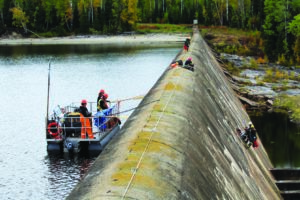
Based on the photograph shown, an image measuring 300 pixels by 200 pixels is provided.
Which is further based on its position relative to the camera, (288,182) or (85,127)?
(85,127)

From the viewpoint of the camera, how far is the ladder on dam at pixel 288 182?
2133 cm

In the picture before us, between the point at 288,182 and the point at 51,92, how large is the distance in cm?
4069

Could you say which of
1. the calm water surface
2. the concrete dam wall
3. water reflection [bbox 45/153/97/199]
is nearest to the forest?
the calm water surface

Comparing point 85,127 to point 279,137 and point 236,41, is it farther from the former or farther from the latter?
point 236,41

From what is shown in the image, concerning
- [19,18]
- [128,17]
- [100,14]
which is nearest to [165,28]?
[128,17]

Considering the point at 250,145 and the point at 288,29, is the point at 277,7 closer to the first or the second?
the point at 288,29

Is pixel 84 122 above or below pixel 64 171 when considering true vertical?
above

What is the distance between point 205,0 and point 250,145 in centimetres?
14467

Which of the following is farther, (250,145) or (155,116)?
(250,145)

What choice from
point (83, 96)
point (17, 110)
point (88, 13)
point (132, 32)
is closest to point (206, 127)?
point (17, 110)

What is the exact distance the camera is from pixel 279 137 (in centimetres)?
4078

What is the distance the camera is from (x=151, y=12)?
530 feet

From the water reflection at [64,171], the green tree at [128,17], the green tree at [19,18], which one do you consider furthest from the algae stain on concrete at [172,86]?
the green tree at [19,18]

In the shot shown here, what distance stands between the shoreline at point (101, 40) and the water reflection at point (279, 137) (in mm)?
83596
